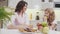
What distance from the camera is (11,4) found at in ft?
8.66

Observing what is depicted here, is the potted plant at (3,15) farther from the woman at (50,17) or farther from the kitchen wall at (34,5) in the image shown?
the woman at (50,17)

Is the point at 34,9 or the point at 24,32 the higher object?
the point at 34,9

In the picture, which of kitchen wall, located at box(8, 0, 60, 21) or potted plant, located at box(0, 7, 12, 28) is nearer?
potted plant, located at box(0, 7, 12, 28)

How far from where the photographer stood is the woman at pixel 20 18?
263cm

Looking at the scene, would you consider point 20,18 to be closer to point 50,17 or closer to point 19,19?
point 19,19

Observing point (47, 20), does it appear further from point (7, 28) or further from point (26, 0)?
point (7, 28)

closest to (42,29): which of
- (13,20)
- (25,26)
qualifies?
(25,26)

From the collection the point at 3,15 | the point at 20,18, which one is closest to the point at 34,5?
the point at 20,18

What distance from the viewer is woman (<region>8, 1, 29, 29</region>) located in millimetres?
2629

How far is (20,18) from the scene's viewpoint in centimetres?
267

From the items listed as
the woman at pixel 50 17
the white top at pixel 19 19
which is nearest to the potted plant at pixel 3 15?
the white top at pixel 19 19

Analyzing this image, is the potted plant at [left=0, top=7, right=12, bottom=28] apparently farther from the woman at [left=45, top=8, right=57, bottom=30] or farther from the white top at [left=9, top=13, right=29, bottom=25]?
the woman at [left=45, top=8, right=57, bottom=30]

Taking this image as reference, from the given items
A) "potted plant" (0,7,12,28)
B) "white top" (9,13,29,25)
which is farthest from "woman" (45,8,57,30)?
"potted plant" (0,7,12,28)

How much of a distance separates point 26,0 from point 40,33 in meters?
0.51
